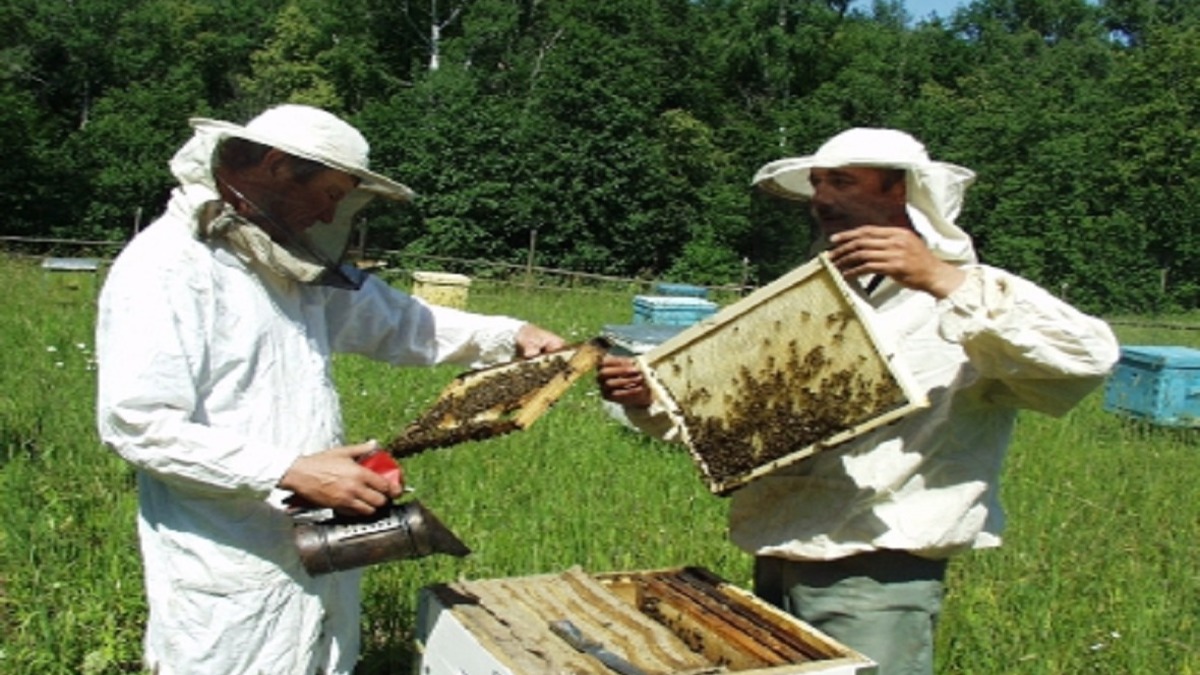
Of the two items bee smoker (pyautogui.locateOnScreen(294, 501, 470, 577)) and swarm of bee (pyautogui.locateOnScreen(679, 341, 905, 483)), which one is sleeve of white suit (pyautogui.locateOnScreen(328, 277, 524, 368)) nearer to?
bee smoker (pyautogui.locateOnScreen(294, 501, 470, 577))

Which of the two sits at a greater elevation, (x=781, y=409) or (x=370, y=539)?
(x=781, y=409)

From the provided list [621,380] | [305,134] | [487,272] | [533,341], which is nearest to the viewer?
[305,134]

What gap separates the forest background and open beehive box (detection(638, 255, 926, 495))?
2693cm

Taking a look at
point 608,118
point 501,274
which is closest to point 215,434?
point 501,274

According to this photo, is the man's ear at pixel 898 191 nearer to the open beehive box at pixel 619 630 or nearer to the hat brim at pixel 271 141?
the open beehive box at pixel 619 630

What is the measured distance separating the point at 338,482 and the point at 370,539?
0.17 m

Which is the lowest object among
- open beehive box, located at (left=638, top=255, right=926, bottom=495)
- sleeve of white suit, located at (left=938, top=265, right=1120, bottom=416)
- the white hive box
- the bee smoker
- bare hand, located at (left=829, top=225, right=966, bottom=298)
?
the white hive box

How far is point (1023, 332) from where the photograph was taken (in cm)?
245

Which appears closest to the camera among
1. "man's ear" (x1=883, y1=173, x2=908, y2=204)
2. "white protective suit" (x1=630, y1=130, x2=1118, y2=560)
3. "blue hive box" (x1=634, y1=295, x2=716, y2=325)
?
"white protective suit" (x1=630, y1=130, x2=1118, y2=560)

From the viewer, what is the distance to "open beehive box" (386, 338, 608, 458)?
9.31 ft

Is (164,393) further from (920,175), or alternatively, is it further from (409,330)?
(920,175)

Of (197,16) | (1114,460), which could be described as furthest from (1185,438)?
(197,16)

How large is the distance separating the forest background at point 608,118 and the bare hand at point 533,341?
26.3m

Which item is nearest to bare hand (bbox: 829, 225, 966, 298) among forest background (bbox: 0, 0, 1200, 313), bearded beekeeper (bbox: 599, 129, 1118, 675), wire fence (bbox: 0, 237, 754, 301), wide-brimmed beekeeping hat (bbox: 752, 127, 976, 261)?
bearded beekeeper (bbox: 599, 129, 1118, 675)
